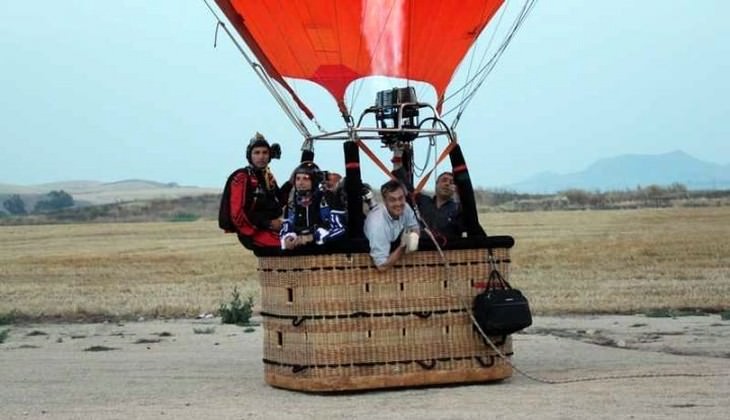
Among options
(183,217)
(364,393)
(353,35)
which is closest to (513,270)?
(353,35)

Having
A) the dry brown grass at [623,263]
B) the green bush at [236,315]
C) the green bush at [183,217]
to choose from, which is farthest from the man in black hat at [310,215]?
the green bush at [183,217]

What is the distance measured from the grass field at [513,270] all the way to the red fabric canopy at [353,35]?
5.87 meters

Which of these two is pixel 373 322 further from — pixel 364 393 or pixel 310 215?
pixel 310 215

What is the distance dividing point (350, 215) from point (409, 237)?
49 centimetres

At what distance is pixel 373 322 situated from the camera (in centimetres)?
845

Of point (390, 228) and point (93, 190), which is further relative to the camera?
point (93, 190)

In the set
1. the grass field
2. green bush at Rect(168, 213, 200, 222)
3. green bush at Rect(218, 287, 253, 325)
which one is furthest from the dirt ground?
green bush at Rect(168, 213, 200, 222)

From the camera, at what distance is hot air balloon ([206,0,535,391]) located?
8391 millimetres

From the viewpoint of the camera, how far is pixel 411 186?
947cm

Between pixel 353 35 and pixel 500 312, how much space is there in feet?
7.79

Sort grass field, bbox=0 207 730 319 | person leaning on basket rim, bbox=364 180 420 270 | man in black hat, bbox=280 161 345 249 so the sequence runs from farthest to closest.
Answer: grass field, bbox=0 207 730 319, man in black hat, bbox=280 161 345 249, person leaning on basket rim, bbox=364 180 420 270

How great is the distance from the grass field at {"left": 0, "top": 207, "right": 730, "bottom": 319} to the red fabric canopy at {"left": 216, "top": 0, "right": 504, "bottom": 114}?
5.87 m

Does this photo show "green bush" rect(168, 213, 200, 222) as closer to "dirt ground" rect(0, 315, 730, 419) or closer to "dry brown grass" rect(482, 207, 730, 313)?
"dry brown grass" rect(482, 207, 730, 313)

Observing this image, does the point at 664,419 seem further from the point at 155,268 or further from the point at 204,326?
the point at 155,268
